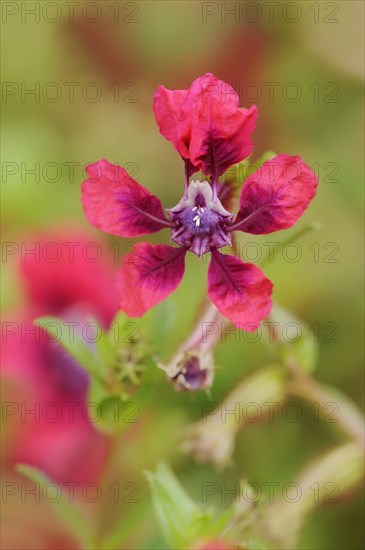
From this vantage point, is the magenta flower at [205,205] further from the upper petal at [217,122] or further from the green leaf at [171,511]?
the green leaf at [171,511]

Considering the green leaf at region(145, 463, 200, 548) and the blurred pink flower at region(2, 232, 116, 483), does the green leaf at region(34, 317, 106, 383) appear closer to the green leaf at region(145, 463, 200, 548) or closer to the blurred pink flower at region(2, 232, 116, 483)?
the green leaf at region(145, 463, 200, 548)

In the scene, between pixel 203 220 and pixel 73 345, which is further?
pixel 73 345

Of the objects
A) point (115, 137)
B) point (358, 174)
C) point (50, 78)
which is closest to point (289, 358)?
point (358, 174)

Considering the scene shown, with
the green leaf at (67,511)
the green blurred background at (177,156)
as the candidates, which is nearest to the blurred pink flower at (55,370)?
the green blurred background at (177,156)

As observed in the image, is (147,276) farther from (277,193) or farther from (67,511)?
(67,511)

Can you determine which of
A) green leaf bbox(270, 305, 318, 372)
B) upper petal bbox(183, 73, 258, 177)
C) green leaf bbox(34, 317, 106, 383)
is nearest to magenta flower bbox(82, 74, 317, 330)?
upper petal bbox(183, 73, 258, 177)

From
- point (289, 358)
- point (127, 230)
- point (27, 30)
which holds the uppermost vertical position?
point (27, 30)

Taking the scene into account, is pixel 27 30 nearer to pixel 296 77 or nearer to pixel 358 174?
pixel 296 77

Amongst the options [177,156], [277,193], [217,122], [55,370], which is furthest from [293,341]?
[177,156]
